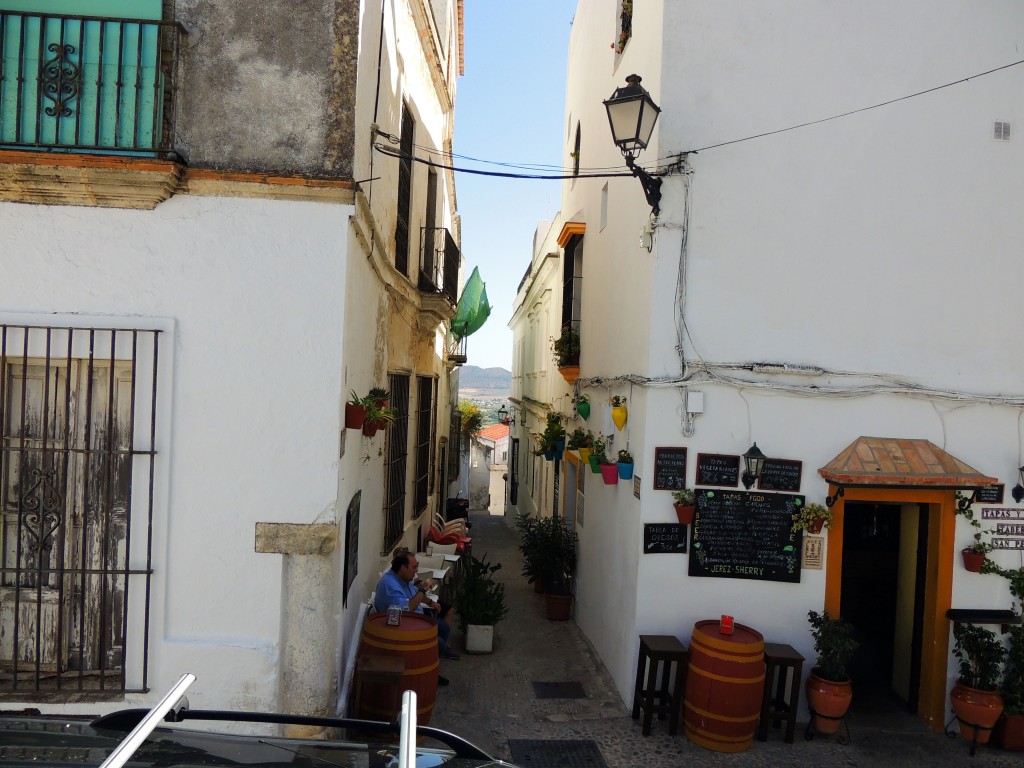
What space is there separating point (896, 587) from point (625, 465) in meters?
3.22

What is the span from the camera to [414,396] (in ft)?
33.1

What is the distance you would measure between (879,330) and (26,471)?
685cm

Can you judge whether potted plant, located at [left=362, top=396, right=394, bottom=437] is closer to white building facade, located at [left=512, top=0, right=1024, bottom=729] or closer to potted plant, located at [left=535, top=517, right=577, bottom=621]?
white building facade, located at [left=512, top=0, right=1024, bottom=729]

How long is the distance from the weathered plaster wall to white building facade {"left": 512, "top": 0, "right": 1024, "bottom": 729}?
9.71 ft

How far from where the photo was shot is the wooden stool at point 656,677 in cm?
611

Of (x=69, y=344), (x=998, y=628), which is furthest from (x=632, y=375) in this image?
(x=69, y=344)

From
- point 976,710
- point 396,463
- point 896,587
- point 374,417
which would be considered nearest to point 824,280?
point 896,587

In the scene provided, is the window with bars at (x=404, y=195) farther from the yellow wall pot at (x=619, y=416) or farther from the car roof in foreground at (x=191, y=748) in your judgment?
the car roof in foreground at (x=191, y=748)

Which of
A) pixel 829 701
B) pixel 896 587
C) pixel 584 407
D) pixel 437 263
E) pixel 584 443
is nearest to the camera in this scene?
pixel 829 701

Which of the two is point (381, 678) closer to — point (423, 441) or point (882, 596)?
point (882, 596)

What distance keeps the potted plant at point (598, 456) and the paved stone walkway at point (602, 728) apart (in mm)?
2110

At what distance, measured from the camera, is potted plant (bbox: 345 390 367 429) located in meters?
5.25

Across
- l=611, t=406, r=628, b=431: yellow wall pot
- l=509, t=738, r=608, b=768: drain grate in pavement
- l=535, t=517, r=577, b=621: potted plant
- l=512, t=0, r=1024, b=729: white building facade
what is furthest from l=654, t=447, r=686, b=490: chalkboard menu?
l=535, t=517, r=577, b=621: potted plant

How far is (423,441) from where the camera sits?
36.8 feet
